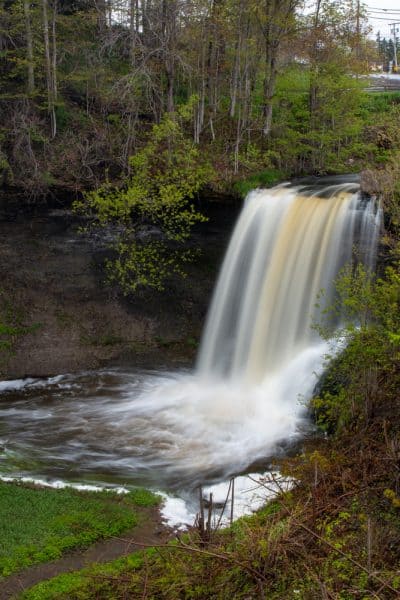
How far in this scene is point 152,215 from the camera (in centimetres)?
1585

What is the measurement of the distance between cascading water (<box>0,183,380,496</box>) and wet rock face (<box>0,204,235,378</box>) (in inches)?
34.8

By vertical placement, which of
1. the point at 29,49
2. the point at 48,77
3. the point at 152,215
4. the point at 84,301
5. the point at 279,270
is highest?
the point at 29,49

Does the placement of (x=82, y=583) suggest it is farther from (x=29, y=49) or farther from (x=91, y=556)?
(x=29, y=49)

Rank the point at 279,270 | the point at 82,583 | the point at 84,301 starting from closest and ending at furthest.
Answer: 1. the point at 82,583
2. the point at 279,270
3. the point at 84,301

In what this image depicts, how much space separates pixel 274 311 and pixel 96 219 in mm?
6355

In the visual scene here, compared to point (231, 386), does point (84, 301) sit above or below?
above

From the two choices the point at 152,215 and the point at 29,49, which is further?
the point at 29,49

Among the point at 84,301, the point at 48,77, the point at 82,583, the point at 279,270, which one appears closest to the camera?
the point at 82,583

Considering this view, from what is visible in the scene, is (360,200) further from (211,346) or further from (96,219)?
(96,219)

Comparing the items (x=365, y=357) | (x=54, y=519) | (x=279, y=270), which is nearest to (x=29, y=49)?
(x=279, y=270)

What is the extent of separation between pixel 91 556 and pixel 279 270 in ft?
27.2

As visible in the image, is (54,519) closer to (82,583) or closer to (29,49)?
(82,583)

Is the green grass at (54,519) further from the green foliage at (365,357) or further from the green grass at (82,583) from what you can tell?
the green foliage at (365,357)

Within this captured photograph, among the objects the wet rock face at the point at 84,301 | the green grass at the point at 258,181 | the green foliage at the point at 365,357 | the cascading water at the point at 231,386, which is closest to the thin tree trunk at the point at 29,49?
the wet rock face at the point at 84,301
